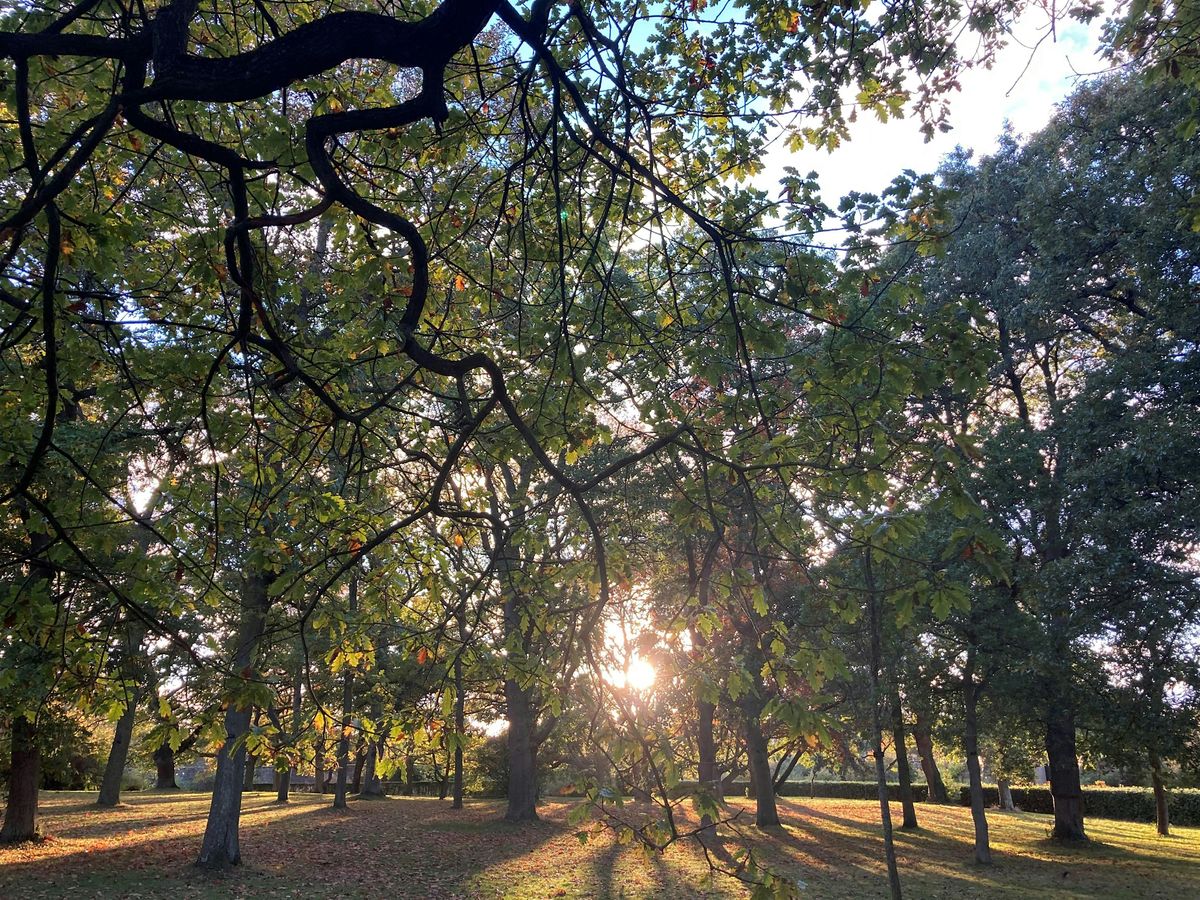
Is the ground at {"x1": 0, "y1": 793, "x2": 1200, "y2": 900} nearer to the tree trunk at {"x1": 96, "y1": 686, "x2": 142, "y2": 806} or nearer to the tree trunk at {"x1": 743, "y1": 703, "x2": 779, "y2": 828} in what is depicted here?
the tree trunk at {"x1": 743, "y1": 703, "x2": 779, "y2": 828}

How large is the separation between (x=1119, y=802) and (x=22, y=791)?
1392 inches

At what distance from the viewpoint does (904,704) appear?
15.0 meters

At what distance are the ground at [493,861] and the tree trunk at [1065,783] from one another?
59 cm

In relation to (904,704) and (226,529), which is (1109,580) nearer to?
(904,704)

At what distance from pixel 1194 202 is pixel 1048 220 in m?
11.5

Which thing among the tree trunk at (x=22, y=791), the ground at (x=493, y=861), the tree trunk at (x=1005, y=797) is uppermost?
the tree trunk at (x=22, y=791)

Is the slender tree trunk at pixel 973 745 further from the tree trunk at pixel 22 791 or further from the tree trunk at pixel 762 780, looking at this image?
the tree trunk at pixel 22 791

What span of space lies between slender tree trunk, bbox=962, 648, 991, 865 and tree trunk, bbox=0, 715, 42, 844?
18.2 metres

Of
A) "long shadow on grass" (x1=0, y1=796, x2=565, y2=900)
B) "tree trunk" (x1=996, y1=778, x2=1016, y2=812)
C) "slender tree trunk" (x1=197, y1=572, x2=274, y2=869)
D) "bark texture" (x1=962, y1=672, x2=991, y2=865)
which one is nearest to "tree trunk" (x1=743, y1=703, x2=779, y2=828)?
"long shadow on grass" (x1=0, y1=796, x2=565, y2=900)

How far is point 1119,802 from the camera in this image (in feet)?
95.7

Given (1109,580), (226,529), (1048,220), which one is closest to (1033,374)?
(1048,220)

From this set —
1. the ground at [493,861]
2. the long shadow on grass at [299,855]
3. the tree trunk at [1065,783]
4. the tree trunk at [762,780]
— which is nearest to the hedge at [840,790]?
the ground at [493,861]

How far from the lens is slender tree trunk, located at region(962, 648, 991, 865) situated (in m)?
14.6

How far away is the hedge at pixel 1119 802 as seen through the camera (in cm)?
2662
